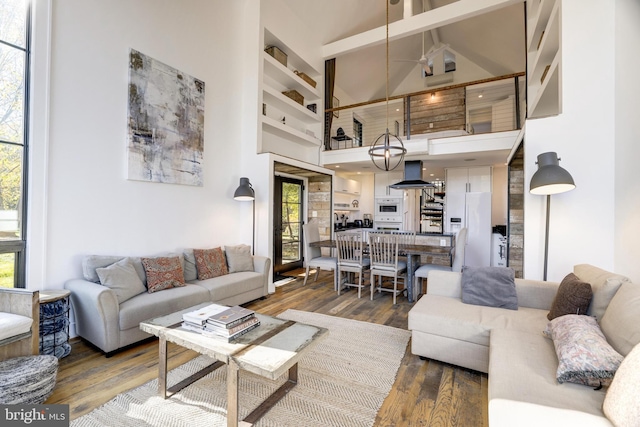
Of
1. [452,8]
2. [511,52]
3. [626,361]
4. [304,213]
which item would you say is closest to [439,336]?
[626,361]

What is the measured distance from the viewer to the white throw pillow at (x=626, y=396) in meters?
1.05

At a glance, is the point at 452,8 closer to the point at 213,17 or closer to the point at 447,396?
the point at 213,17

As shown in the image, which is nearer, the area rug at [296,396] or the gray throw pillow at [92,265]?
the area rug at [296,396]

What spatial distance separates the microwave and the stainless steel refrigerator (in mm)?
1520

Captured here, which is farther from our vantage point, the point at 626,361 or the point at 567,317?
the point at 567,317

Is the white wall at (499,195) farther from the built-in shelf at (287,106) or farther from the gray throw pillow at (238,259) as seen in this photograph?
the gray throw pillow at (238,259)

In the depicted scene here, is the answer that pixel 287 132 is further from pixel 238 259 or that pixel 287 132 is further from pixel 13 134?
pixel 13 134

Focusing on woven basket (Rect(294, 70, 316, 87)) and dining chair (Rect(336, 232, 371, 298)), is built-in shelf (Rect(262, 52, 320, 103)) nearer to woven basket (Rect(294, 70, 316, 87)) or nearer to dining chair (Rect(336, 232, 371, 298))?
woven basket (Rect(294, 70, 316, 87))

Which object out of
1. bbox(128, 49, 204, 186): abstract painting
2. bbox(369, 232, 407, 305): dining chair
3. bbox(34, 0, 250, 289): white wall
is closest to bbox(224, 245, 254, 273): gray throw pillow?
bbox(34, 0, 250, 289): white wall

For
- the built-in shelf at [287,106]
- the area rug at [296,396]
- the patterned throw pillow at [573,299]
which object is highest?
the built-in shelf at [287,106]

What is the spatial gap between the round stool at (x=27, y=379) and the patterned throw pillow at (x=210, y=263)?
5.78ft

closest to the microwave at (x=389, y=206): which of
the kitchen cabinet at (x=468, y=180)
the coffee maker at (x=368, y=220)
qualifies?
the coffee maker at (x=368, y=220)

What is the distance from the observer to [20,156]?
8.35 ft

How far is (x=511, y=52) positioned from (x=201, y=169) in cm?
731
